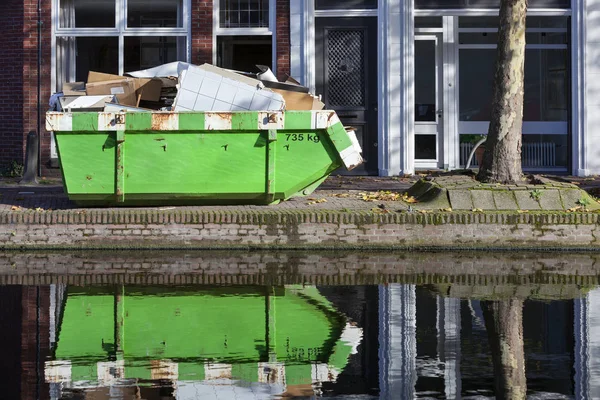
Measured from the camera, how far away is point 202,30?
66.9 ft

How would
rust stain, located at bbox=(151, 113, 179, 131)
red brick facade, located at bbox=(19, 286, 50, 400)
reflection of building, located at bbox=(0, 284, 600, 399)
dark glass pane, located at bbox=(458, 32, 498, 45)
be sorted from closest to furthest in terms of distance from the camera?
red brick facade, located at bbox=(19, 286, 50, 400)
reflection of building, located at bbox=(0, 284, 600, 399)
rust stain, located at bbox=(151, 113, 179, 131)
dark glass pane, located at bbox=(458, 32, 498, 45)

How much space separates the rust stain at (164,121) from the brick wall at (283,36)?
22.6 ft

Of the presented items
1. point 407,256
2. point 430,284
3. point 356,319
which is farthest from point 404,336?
point 407,256

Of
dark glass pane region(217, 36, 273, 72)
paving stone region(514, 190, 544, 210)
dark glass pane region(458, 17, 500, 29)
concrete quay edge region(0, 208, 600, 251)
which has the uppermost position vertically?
dark glass pane region(458, 17, 500, 29)

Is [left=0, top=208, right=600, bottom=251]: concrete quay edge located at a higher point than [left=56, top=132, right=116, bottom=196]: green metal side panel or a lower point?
lower

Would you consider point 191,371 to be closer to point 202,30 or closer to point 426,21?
point 202,30

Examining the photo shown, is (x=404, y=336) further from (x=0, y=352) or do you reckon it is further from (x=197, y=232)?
(x=197, y=232)

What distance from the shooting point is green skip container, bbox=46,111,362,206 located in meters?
13.7

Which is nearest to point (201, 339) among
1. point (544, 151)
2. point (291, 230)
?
point (291, 230)

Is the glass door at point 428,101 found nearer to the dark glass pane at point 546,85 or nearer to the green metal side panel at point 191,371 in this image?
the dark glass pane at point 546,85

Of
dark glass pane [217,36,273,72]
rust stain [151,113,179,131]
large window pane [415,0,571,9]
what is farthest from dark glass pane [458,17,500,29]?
rust stain [151,113,179,131]

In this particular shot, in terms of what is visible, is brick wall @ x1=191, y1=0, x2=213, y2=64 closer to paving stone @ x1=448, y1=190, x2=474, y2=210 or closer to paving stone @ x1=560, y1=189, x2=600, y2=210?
paving stone @ x1=448, y1=190, x2=474, y2=210

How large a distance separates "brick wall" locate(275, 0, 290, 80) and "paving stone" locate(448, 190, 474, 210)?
22.5ft

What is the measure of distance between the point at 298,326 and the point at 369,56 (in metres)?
12.2
